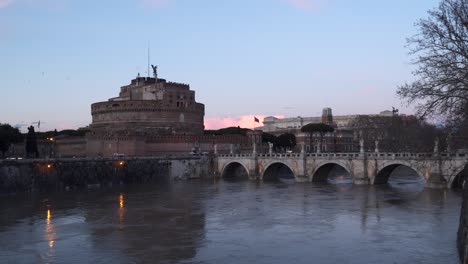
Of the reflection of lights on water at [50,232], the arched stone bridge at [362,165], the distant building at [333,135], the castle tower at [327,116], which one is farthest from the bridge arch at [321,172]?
the castle tower at [327,116]

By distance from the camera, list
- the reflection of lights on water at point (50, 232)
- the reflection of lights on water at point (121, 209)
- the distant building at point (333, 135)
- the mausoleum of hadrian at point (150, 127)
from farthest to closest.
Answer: the distant building at point (333, 135)
the mausoleum of hadrian at point (150, 127)
the reflection of lights on water at point (121, 209)
the reflection of lights on water at point (50, 232)

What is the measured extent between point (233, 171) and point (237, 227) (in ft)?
116

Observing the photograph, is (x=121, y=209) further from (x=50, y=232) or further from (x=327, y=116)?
(x=327, y=116)

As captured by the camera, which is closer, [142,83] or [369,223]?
[369,223]

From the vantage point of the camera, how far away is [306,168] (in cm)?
4625

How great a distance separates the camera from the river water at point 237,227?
717 inches

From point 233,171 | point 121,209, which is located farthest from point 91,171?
point 233,171

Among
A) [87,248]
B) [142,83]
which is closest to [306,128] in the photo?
[142,83]

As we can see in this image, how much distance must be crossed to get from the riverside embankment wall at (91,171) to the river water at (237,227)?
3252 mm

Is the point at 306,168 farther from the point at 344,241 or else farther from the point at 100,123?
the point at 100,123

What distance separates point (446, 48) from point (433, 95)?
1.56 m

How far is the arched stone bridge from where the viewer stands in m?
35.6

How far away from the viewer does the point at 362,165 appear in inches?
1628

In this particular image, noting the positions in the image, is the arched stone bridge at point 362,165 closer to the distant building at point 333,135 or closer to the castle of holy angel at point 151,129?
the castle of holy angel at point 151,129
